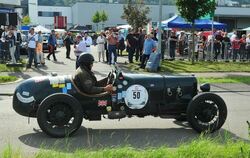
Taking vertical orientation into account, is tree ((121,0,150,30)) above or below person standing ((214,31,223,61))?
above

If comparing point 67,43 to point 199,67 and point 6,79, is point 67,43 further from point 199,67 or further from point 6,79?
point 6,79

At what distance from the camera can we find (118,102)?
806cm

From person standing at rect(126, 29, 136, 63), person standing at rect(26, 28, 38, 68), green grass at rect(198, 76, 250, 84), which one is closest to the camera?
green grass at rect(198, 76, 250, 84)

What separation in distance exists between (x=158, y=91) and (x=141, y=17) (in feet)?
99.3

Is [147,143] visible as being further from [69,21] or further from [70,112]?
[69,21]

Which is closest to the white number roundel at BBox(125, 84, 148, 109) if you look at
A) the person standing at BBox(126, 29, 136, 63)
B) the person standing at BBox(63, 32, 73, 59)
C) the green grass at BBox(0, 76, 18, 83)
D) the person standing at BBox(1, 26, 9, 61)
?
the green grass at BBox(0, 76, 18, 83)

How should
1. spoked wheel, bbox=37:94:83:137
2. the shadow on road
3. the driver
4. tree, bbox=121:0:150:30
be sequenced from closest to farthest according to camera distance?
the shadow on road
spoked wheel, bbox=37:94:83:137
the driver
tree, bbox=121:0:150:30

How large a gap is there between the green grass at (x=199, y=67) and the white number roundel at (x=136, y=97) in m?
11.0

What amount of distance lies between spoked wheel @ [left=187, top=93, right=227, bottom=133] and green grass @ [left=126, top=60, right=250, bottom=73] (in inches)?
423

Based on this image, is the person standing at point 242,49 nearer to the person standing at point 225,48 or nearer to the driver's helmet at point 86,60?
the person standing at point 225,48

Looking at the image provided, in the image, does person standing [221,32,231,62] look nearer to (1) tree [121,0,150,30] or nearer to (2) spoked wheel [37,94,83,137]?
(1) tree [121,0,150,30]

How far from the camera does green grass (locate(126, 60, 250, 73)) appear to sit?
64.3ft

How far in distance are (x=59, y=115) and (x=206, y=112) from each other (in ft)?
8.76

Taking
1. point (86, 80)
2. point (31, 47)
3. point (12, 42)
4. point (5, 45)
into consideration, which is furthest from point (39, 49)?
point (86, 80)
